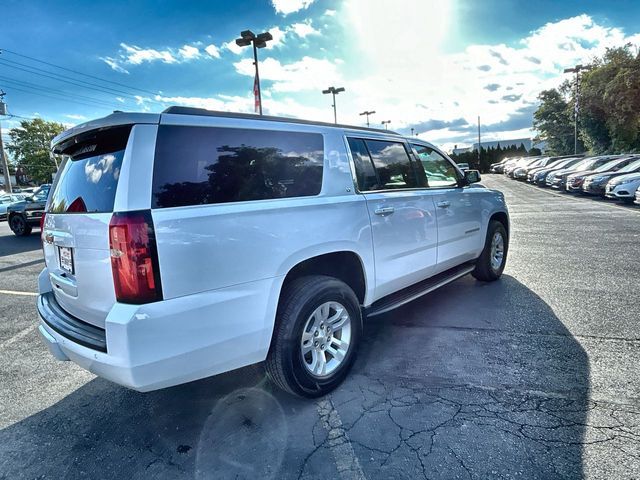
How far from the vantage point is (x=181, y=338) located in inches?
83.2

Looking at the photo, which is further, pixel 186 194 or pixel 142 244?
pixel 186 194

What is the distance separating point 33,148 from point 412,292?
85.7 metres

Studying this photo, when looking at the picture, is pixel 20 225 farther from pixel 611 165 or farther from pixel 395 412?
pixel 611 165

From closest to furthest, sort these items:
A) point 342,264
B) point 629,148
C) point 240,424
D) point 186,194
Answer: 1. point 186,194
2. point 240,424
3. point 342,264
4. point 629,148

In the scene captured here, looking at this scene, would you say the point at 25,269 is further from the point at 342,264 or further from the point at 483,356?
the point at 483,356

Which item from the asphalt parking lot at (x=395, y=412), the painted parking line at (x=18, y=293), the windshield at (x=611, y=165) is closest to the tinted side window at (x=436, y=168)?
the asphalt parking lot at (x=395, y=412)

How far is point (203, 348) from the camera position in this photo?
7.24ft

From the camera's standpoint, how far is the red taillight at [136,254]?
2000 millimetres

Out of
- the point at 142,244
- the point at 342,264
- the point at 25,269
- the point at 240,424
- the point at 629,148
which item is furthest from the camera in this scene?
the point at 629,148

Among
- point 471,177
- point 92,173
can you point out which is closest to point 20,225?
point 92,173

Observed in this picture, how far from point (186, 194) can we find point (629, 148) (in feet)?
134

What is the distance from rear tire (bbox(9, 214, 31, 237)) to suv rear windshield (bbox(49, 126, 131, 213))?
41.6 feet

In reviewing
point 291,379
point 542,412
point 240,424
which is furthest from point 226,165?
point 542,412

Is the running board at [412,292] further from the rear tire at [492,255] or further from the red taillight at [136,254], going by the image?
the red taillight at [136,254]
